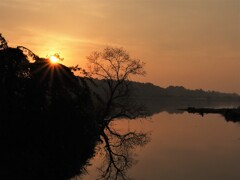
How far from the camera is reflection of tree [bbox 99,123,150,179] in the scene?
104 feet

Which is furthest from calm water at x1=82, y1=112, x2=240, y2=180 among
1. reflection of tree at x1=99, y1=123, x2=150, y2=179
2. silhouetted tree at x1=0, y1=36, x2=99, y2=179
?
silhouetted tree at x1=0, y1=36, x2=99, y2=179

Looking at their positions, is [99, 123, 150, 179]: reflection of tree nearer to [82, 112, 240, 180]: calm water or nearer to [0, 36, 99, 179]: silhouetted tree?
[82, 112, 240, 180]: calm water

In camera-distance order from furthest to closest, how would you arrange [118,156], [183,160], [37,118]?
[118,156] → [183,160] → [37,118]

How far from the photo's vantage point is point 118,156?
3978 cm

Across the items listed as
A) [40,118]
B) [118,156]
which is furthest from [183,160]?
[40,118]

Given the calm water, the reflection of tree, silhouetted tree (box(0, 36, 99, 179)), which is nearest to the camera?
silhouetted tree (box(0, 36, 99, 179))

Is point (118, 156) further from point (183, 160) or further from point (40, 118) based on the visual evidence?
point (40, 118)

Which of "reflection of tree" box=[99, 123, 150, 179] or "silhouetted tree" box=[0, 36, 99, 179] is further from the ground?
"silhouetted tree" box=[0, 36, 99, 179]

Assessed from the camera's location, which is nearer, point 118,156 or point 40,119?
point 40,119

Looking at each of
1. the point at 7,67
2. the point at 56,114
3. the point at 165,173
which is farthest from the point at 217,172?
the point at 7,67

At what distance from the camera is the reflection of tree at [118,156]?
3159 cm

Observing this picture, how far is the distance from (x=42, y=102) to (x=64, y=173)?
17.0 ft

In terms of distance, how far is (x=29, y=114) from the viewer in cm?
2353

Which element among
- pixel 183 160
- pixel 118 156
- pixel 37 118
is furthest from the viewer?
pixel 118 156
